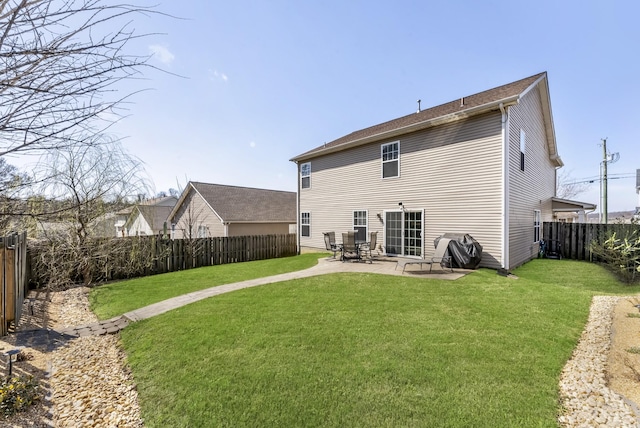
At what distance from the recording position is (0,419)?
2680mm

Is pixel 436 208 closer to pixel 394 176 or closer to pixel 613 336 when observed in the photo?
pixel 394 176

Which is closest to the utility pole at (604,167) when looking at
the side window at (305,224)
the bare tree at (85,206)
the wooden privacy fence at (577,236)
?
the wooden privacy fence at (577,236)

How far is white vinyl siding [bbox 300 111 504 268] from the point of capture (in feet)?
30.0

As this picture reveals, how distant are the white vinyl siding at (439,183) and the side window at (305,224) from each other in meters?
1.98

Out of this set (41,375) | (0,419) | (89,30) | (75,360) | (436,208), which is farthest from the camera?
(436,208)

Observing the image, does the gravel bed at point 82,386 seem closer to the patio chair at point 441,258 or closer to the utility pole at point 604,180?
the patio chair at point 441,258

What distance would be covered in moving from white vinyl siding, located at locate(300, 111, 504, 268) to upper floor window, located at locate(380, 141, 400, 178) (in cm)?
25

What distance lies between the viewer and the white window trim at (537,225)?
40.7ft

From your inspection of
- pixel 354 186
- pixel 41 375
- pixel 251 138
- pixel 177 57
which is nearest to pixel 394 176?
pixel 354 186

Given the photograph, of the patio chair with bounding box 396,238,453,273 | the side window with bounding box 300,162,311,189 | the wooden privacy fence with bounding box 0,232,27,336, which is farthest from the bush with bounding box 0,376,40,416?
the side window with bounding box 300,162,311,189

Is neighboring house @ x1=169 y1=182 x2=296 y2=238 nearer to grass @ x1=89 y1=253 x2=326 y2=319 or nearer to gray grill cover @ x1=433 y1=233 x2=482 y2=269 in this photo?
grass @ x1=89 y1=253 x2=326 y2=319

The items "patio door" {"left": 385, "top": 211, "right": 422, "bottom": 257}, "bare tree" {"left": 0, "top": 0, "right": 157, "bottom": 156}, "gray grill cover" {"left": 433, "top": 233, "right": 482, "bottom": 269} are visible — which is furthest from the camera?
"patio door" {"left": 385, "top": 211, "right": 422, "bottom": 257}

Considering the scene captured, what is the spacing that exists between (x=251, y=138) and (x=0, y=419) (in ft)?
39.8

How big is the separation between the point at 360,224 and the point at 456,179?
4.81 meters
